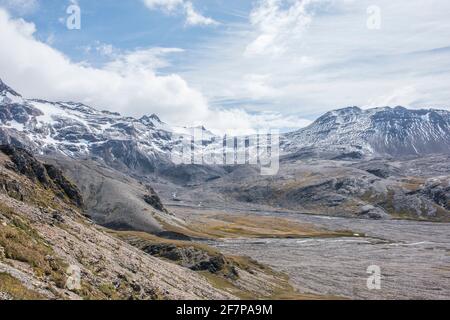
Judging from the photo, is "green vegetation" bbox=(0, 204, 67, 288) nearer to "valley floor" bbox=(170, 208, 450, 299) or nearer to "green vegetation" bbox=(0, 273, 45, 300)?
"green vegetation" bbox=(0, 273, 45, 300)

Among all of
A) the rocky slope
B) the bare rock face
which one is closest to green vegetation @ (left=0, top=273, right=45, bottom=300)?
the rocky slope

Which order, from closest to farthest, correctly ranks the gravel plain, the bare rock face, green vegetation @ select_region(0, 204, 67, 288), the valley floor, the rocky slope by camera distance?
the rocky slope, green vegetation @ select_region(0, 204, 67, 288), the valley floor, the gravel plain, the bare rock face

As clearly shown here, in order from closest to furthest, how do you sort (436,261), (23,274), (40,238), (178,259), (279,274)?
(23,274) → (40,238) → (178,259) → (279,274) → (436,261)

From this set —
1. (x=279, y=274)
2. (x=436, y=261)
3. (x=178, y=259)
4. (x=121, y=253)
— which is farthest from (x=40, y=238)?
(x=436, y=261)

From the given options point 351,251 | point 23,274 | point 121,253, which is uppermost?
point 23,274

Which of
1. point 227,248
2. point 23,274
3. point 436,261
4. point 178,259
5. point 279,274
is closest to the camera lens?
point 23,274

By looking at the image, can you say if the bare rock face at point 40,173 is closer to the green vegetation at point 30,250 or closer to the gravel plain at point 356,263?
the gravel plain at point 356,263

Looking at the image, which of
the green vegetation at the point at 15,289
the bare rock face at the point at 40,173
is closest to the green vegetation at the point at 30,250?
the green vegetation at the point at 15,289

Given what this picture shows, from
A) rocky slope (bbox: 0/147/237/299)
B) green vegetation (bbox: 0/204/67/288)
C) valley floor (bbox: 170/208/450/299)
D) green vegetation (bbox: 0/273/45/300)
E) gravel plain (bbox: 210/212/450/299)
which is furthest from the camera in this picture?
gravel plain (bbox: 210/212/450/299)
